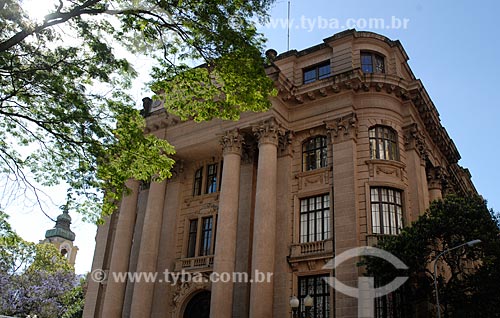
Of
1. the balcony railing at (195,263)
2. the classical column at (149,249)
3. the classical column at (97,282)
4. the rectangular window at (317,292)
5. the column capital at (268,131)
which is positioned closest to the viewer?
the rectangular window at (317,292)

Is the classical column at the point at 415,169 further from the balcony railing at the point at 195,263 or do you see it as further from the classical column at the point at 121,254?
the classical column at the point at 121,254

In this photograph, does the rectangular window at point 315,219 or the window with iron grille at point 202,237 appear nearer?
the rectangular window at point 315,219

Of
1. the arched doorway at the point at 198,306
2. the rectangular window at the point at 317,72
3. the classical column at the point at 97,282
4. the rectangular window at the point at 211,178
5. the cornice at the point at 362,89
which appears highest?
the rectangular window at the point at 317,72

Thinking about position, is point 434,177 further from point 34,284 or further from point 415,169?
point 34,284

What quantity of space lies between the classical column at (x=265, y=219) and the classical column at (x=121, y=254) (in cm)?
749

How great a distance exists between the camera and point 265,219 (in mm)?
23969

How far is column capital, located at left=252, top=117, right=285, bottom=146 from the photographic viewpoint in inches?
1021

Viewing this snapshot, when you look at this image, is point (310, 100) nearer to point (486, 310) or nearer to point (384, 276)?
point (384, 276)

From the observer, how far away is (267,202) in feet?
79.9

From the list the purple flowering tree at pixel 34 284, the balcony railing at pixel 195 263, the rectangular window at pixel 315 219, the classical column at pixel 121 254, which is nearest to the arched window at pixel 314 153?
the rectangular window at pixel 315 219

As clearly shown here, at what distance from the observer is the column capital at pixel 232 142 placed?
26688 millimetres

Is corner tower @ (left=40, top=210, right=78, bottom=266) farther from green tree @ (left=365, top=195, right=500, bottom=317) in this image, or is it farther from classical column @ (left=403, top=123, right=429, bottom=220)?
green tree @ (left=365, top=195, right=500, bottom=317)

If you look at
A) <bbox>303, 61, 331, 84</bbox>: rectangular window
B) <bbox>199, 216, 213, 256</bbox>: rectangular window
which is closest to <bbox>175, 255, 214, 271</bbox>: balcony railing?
<bbox>199, 216, 213, 256</bbox>: rectangular window

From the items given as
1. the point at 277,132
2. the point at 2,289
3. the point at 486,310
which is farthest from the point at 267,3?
Result: the point at 2,289
